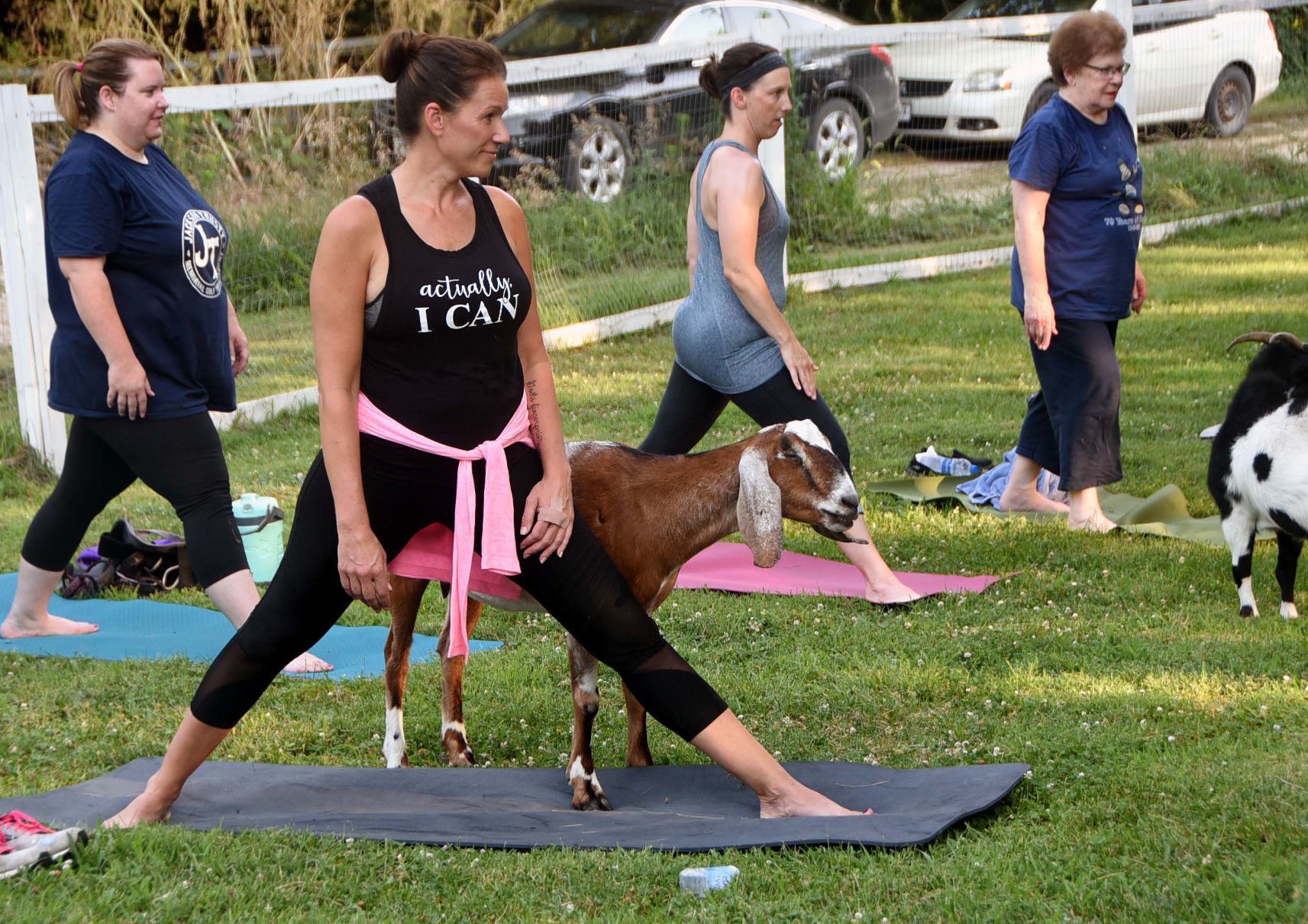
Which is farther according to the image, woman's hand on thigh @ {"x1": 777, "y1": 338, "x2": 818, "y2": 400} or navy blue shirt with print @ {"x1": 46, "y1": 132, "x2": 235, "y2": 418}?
woman's hand on thigh @ {"x1": 777, "y1": 338, "x2": 818, "y2": 400}

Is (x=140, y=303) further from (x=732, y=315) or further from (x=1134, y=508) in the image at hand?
(x=1134, y=508)

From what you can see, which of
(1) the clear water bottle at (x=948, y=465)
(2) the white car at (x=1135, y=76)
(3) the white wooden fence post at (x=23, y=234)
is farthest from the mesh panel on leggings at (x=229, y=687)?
(2) the white car at (x=1135, y=76)

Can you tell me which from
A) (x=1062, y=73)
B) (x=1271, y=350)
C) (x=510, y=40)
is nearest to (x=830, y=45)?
(x=510, y=40)

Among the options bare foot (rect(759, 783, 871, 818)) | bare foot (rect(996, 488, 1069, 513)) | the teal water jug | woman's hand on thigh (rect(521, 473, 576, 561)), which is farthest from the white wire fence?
bare foot (rect(759, 783, 871, 818))

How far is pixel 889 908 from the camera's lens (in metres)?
3.55

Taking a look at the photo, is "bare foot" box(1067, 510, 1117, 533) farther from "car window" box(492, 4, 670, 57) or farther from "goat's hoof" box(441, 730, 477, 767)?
"car window" box(492, 4, 670, 57)

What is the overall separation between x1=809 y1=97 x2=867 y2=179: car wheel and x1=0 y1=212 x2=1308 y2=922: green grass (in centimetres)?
500

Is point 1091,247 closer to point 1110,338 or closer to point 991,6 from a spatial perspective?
point 1110,338

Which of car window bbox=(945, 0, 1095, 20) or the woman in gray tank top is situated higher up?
car window bbox=(945, 0, 1095, 20)

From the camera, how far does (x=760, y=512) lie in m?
4.21

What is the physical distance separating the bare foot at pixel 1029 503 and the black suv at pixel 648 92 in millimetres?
4820

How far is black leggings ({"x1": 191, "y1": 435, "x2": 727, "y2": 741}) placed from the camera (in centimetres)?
381

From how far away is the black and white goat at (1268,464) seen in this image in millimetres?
5426

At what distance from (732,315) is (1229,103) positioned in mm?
11512
